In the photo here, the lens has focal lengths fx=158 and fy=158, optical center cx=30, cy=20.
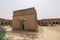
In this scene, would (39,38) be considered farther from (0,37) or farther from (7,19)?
(7,19)

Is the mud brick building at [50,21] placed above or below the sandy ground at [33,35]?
above

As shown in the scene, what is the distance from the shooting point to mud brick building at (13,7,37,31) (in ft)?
53.3

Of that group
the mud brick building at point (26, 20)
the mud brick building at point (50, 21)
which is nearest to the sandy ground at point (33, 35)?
the mud brick building at point (26, 20)

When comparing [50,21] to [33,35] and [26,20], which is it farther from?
[33,35]

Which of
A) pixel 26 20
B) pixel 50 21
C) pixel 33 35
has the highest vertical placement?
pixel 26 20

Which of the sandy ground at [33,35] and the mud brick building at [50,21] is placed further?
the mud brick building at [50,21]

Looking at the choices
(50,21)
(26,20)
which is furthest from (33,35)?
(50,21)

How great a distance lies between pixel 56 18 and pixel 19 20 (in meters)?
9.03

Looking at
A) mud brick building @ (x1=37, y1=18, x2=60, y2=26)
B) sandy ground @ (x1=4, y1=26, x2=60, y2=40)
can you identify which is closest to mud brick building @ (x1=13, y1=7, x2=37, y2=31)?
sandy ground @ (x1=4, y1=26, x2=60, y2=40)

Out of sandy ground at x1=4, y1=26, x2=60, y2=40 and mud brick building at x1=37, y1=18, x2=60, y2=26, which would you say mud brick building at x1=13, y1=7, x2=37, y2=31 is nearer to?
sandy ground at x1=4, y1=26, x2=60, y2=40

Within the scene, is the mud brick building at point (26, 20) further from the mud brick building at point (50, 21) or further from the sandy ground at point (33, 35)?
the mud brick building at point (50, 21)

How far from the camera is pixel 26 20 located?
16781mm

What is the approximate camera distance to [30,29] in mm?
16281

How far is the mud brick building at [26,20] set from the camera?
16.2m
